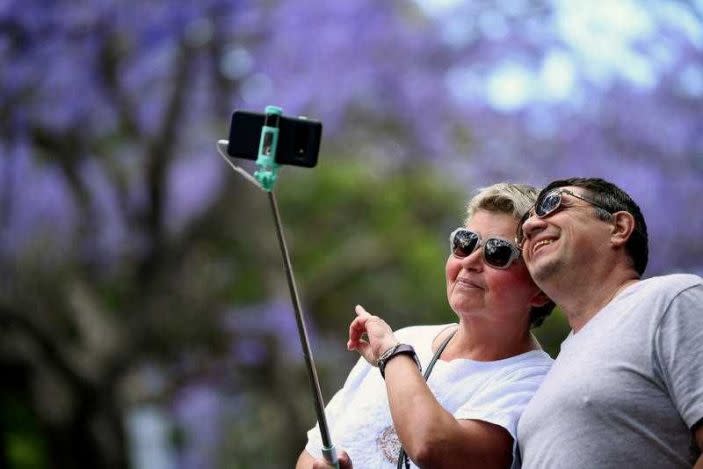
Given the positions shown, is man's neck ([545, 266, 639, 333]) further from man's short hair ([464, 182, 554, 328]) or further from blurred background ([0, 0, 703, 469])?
blurred background ([0, 0, 703, 469])

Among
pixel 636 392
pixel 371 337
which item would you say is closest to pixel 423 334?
pixel 371 337

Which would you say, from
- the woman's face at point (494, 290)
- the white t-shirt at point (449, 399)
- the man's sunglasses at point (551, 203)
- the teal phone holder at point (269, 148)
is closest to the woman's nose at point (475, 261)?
the woman's face at point (494, 290)

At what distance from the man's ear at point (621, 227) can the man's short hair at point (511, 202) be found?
0.22 meters

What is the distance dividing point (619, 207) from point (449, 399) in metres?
0.55

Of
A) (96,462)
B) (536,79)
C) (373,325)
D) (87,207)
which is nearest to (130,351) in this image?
(96,462)

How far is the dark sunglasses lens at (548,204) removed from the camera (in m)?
2.61

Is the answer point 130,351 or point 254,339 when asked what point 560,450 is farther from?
point 254,339

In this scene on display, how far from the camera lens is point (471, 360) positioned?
271cm

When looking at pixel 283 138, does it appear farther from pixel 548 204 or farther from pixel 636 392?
pixel 636 392

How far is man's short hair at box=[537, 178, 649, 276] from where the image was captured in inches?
102

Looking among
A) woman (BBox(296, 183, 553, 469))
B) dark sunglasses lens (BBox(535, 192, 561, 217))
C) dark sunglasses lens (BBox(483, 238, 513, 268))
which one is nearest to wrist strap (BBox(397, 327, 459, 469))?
woman (BBox(296, 183, 553, 469))

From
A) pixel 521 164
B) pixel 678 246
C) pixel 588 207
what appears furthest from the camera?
pixel 521 164

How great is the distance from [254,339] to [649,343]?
10.1m

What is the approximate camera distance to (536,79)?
11469 mm
